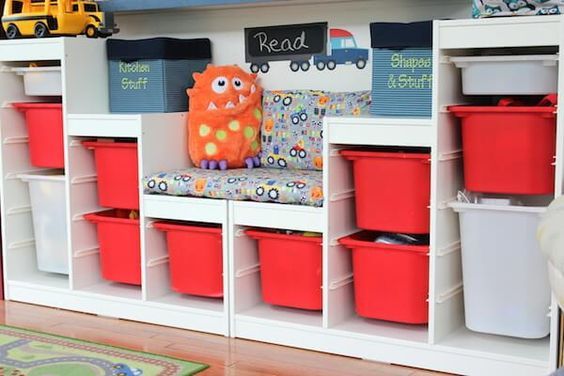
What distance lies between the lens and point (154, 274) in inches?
126

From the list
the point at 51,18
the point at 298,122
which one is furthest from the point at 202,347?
the point at 51,18

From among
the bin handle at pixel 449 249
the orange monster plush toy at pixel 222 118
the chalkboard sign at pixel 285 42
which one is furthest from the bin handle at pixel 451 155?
the orange monster plush toy at pixel 222 118

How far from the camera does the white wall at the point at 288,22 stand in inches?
121

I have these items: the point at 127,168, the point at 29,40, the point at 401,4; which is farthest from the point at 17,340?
the point at 401,4

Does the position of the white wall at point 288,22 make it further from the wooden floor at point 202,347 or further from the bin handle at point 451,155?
the wooden floor at point 202,347

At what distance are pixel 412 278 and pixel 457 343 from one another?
24 centimetres

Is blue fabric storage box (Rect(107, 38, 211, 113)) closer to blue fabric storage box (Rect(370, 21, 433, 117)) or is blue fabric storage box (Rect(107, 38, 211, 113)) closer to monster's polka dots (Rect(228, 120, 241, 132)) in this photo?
monster's polka dots (Rect(228, 120, 241, 132))

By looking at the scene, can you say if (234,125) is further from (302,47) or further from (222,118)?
(302,47)

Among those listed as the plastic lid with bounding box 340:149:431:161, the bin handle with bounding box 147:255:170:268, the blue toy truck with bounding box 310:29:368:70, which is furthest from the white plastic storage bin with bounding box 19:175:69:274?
the plastic lid with bounding box 340:149:431:161

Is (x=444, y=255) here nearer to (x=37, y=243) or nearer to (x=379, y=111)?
(x=379, y=111)

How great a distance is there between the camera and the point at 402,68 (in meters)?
2.73

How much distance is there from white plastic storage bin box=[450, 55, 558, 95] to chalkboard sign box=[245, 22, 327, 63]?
0.82 meters

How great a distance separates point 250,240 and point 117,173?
60cm

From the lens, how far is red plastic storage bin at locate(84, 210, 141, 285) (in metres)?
3.26
